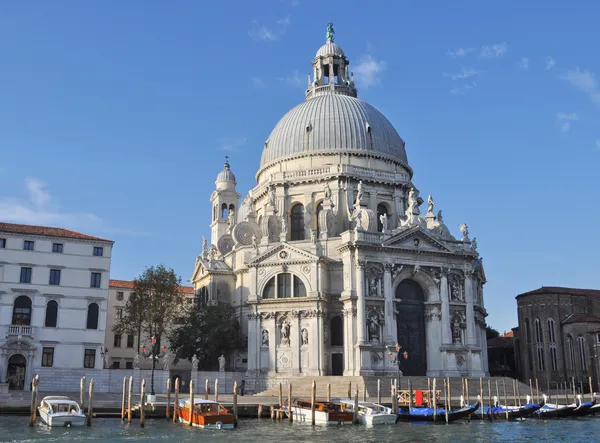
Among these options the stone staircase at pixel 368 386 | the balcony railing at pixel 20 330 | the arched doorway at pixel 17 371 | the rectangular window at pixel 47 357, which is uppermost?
the balcony railing at pixel 20 330

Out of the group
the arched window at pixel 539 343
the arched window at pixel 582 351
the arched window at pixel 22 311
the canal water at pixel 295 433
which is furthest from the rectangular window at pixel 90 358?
the arched window at pixel 582 351

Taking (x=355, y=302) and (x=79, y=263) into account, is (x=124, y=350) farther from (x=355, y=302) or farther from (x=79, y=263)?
(x=355, y=302)

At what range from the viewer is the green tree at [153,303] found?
49844mm

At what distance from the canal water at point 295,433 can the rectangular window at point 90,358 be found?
499 inches

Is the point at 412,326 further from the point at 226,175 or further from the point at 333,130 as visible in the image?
the point at 226,175

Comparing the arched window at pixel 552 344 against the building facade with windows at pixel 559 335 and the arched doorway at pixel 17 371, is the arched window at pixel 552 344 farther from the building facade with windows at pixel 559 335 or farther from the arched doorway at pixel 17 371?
the arched doorway at pixel 17 371

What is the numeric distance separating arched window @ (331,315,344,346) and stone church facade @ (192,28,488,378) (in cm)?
7

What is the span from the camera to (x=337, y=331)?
158 feet

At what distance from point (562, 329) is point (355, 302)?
925 inches

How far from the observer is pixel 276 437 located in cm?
2592

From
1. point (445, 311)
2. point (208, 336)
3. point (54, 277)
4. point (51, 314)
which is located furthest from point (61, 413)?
point (445, 311)

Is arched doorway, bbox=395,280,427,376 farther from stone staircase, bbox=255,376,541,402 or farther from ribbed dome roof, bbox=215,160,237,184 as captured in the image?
ribbed dome roof, bbox=215,160,237,184

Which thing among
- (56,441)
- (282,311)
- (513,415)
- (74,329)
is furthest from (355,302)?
(56,441)

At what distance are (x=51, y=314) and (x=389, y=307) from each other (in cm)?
2137
